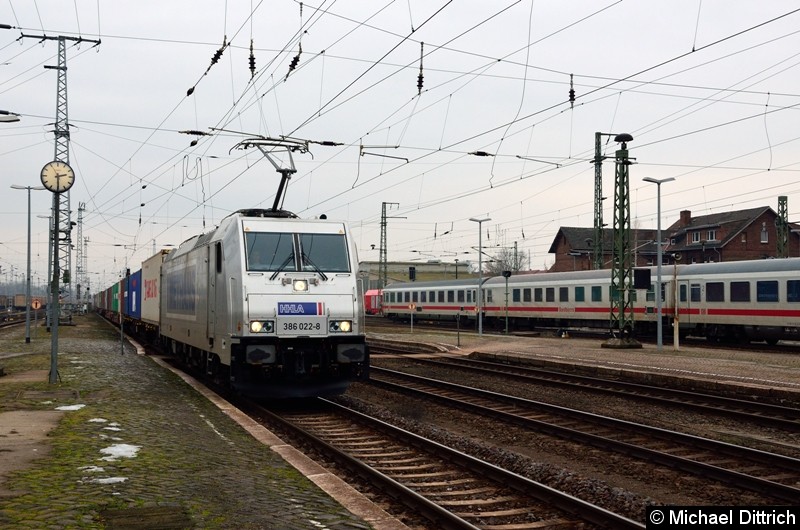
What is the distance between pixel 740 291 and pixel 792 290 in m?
2.52

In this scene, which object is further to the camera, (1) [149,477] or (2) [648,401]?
(2) [648,401]

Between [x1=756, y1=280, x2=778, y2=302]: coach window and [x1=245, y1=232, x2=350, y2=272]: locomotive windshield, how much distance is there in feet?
70.3

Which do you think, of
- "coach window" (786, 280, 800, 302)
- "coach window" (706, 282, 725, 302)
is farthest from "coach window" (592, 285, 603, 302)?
"coach window" (786, 280, 800, 302)

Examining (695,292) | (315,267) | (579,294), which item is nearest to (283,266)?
(315,267)

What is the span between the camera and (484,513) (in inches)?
301

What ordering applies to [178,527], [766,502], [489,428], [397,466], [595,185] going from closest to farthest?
[178,527] → [766,502] → [397,466] → [489,428] → [595,185]

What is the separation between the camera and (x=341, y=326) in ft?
46.4

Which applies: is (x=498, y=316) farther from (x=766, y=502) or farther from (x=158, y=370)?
(x=766, y=502)

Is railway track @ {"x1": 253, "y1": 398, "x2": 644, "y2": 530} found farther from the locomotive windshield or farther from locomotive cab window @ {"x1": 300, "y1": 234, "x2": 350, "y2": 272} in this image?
locomotive cab window @ {"x1": 300, "y1": 234, "x2": 350, "y2": 272}

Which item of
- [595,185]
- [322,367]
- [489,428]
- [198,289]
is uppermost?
[595,185]

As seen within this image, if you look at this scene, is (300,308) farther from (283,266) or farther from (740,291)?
(740,291)

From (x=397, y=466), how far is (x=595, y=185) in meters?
34.1

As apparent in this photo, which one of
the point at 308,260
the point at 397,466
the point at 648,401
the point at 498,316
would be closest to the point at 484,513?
the point at 397,466

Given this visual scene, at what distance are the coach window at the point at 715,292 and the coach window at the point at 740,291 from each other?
539mm
